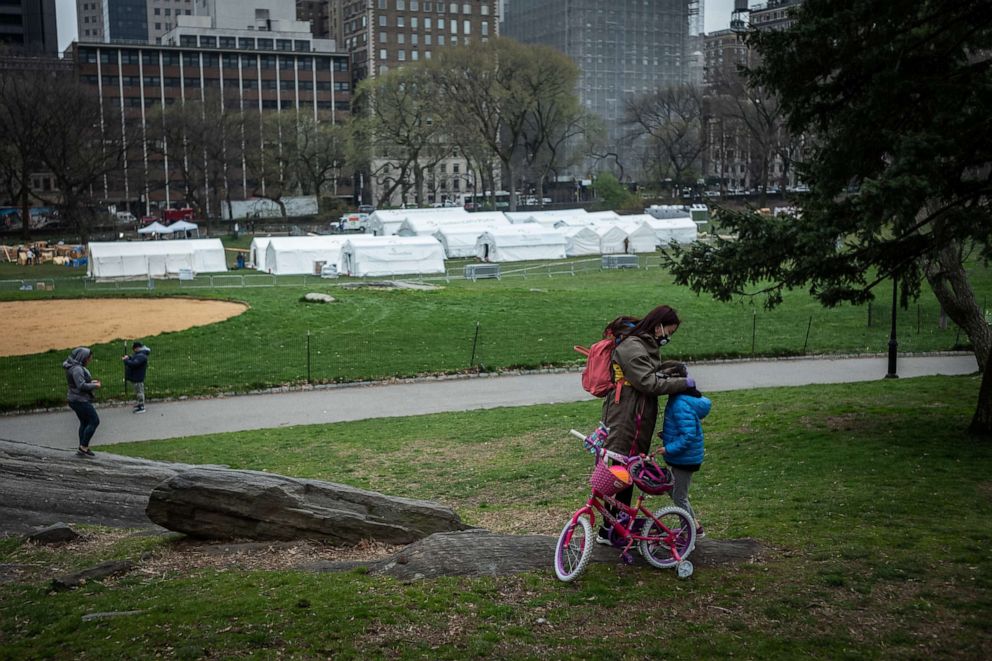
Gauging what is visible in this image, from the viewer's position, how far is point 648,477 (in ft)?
28.5

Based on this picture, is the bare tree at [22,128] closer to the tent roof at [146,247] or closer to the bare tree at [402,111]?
the tent roof at [146,247]

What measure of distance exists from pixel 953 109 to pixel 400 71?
8771 cm

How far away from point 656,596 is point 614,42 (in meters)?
146

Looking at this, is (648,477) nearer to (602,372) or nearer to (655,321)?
(602,372)

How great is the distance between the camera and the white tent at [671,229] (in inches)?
2713

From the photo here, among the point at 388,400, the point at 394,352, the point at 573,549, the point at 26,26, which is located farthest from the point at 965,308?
the point at 26,26

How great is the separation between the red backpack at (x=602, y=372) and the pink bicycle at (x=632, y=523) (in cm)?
47

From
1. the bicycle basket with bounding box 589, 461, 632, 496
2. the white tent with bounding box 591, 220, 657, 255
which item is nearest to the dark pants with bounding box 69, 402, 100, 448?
the bicycle basket with bounding box 589, 461, 632, 496

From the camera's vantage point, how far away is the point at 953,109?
12.4 metres

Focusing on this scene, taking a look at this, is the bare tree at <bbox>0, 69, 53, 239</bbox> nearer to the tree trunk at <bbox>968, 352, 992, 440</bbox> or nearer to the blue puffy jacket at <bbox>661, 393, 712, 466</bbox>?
the tree trunk at <bbox>968, 352, 992, 440</bbox>

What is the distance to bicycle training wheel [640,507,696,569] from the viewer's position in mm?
8508

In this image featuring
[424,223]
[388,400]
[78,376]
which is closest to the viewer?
[78,376]

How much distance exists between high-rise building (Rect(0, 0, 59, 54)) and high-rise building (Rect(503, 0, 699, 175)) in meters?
76.3

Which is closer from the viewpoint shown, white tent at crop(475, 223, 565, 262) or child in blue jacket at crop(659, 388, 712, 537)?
child in blue jacket at crop(659, 388, 712, 537)
